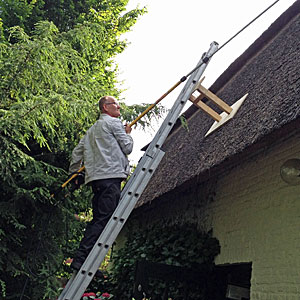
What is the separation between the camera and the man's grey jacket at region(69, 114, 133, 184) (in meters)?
3.54

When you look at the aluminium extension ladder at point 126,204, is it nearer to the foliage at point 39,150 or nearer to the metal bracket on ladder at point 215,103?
the metal bracket on ladder at point 215,103

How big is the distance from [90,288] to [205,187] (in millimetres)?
3139

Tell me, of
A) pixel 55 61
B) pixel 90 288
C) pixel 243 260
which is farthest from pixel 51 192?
pixel 90 288

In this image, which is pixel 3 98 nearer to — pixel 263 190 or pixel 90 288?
pixel 263 190

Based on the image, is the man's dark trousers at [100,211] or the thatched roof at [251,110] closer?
the man's dark trousers at [100,211]

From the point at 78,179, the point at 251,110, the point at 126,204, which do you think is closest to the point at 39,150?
the point at 78,179

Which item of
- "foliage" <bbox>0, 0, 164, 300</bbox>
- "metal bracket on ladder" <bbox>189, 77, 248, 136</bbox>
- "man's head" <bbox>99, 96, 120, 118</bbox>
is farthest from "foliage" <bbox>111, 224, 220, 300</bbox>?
"man's head" <bbox>99, 96, 120, 118</bbox>

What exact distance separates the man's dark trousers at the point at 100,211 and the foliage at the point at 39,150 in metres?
1.03

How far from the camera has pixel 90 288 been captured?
7.39m

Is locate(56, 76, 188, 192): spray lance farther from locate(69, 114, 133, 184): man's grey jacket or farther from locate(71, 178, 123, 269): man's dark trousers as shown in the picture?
locate(71, 178, 123, 269): man's dark trousers

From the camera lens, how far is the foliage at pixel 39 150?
421 cm

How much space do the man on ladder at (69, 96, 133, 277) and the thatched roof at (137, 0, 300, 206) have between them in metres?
1.22

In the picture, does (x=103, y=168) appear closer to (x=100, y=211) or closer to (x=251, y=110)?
(x=100, y=211)

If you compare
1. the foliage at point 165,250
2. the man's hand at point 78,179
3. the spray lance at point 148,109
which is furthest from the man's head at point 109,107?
the foliage at point 165,250
